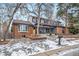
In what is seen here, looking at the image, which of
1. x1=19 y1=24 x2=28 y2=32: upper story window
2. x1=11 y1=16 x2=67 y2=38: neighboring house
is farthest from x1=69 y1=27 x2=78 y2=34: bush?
x1=19 y1=24 x2=28 y2=32: upper story window

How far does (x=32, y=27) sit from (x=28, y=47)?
0.83 ft

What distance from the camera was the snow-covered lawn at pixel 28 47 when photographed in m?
2.25

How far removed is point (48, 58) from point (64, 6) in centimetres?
67

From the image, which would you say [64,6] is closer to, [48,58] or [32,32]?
[32,32]

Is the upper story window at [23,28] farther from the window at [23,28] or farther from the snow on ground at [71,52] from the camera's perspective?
the snow on ground at [71,52]

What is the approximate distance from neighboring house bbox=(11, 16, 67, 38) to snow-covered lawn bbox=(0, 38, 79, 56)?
0.12 metres

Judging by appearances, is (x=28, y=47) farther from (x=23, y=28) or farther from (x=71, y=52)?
(x=71, y=52)

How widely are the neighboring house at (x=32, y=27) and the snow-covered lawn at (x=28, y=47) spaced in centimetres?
12

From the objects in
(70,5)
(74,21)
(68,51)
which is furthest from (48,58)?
(70,5)

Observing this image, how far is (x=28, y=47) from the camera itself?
2.27 meters

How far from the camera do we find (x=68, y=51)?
2.25 m

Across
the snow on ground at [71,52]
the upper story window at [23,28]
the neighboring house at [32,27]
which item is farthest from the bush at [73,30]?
the upper story window at [23,28]

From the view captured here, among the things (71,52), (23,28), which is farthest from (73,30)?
(23,28)

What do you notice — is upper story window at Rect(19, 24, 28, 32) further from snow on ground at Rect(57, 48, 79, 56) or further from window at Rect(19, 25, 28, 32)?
snow on ground at Rect(57, 48, 79, 56)
